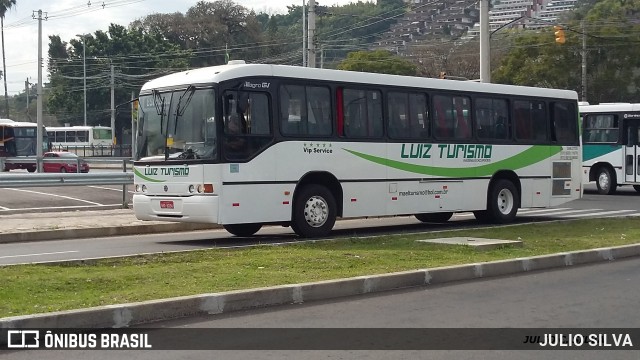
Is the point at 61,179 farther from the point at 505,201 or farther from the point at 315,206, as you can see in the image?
the point at 505,201

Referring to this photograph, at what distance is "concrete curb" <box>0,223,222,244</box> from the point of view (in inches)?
707

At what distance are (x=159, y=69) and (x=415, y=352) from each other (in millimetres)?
74004

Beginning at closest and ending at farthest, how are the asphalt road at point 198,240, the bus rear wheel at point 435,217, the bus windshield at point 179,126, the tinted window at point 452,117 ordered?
1. the asphalt road at point 198,240
2. the bus windshield at point 179,126
3. the tinted window at point 452,117
4. the bus rear wheel at point 435,217

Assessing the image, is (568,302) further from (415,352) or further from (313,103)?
(313,103)

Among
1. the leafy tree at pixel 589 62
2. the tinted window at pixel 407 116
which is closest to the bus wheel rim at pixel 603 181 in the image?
the tinted window at pixel 407 116

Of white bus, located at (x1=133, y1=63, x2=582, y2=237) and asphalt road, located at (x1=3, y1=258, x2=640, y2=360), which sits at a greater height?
white bus, located at (x1=133, y1=63, x2=582, y2=237)

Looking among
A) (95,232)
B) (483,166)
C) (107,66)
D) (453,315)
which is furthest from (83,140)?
(453,315)

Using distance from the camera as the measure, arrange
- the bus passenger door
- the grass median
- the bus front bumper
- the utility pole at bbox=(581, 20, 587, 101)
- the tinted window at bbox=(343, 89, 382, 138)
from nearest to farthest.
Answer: the grass median < the bus front bumper < the tinted window at bbox=(343, 89, 382, 138) < the bus passenger door < the utility pole at bbox=(581, 20, 587, 101)

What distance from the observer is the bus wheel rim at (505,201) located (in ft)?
→ 69.7

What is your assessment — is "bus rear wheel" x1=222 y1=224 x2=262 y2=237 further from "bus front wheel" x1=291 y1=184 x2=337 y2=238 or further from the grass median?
the grass median

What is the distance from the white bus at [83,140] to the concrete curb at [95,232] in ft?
204

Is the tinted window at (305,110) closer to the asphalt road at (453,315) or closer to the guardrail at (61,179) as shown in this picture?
the asphalt road at (453,315)

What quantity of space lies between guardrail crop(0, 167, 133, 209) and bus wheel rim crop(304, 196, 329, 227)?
7751mm

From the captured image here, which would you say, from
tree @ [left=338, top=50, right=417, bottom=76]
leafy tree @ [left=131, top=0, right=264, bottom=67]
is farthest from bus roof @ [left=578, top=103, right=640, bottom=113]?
leafy tree @ [left=131, top=0, right=264, bottom=67]
